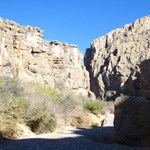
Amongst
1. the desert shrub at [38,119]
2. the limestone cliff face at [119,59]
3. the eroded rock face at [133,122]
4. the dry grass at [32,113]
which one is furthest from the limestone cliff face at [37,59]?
the eroded rock face at [133,122]

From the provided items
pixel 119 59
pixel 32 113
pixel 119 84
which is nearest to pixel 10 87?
pixel 32 113

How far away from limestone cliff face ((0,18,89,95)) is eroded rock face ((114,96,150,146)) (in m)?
18.0

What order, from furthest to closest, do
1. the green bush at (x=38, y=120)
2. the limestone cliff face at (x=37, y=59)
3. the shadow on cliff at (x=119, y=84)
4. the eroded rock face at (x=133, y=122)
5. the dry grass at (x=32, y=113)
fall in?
the shadow on cliff at (x=119, y=84)
the limestone cliff face at (x=37, y=59)
the green bush at (x=38, y=120)
the dry grass at (x=32, y=113)
the eroded rock face at (x=133, y=122)

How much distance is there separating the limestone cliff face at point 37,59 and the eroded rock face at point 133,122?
1796cm

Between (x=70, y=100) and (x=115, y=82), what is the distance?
4452cm

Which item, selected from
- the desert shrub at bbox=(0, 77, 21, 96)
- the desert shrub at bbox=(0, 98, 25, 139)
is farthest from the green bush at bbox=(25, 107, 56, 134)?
the desert shrub at bbox=(0, 77, 21, 96)

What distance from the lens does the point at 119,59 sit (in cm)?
7312

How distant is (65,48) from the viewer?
4997cm

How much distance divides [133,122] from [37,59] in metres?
27.5

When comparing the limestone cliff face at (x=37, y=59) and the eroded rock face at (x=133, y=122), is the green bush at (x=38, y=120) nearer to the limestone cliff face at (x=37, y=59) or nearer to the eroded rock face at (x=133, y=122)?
the eroded rock face at (x=133, y=122)

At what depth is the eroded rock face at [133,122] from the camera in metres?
13.6

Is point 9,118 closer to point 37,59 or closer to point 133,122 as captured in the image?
point 133,122

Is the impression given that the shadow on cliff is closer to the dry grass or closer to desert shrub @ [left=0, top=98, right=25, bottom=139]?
the dry grass

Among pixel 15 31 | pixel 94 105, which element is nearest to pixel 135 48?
pixel 15 31
